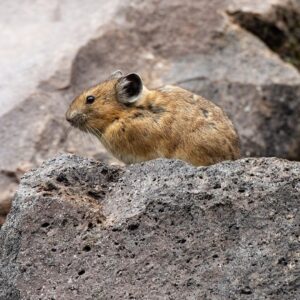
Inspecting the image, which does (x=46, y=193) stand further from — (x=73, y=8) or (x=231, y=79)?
(x=73, y=8)

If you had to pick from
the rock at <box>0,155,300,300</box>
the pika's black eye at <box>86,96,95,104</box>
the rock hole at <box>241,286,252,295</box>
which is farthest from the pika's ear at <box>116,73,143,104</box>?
the rock hole at <box>241,286,252,295</box>

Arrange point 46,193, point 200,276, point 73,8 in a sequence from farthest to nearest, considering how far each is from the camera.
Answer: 1. point 73,8
2. point 46,193
3. point 200,276

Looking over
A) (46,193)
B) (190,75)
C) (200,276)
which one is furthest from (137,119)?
(190,75)

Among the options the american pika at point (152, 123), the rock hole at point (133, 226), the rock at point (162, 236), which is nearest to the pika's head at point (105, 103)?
the american pika at point (152, 123)

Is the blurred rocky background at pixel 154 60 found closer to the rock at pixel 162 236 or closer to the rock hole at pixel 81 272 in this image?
the rock at pixel 162 236

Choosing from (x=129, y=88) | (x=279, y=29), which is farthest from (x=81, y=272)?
(x=279, y=29)

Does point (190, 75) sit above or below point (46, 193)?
below
